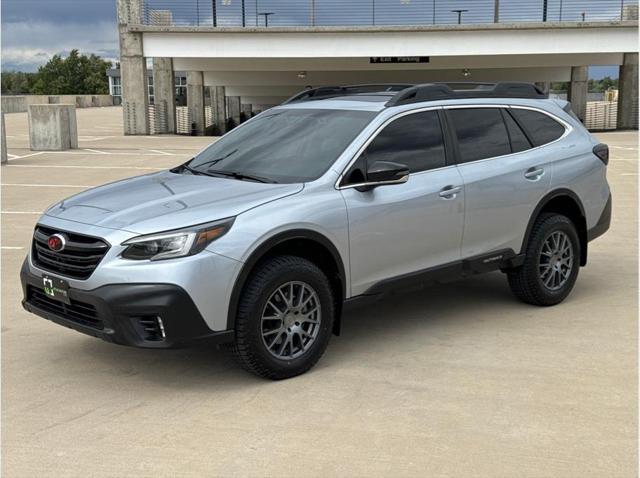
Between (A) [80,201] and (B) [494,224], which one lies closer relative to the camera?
(A) [80,201]

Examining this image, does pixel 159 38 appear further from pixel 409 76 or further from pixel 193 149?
pixel 409 76

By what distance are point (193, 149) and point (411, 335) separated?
64.3ft

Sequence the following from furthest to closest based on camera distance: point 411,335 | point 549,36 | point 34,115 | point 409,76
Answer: point 409,76 → point 549,36 → point 34,115 → point 411,335

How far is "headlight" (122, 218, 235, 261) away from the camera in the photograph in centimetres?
439

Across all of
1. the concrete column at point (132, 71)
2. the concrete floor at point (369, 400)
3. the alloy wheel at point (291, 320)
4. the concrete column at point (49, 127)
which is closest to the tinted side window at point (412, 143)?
the alloy wheel at point (291, 320)

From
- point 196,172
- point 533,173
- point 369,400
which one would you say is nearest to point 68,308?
point 196,172

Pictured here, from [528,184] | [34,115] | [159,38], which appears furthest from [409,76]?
[528,184]

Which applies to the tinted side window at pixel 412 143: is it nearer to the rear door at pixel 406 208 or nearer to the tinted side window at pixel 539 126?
the rear door at pixel 406 208

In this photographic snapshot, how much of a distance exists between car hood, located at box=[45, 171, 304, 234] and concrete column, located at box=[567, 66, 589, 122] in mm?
41012

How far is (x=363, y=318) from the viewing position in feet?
20.6

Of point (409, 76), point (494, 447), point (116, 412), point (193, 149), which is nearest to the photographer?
point (494, 447)

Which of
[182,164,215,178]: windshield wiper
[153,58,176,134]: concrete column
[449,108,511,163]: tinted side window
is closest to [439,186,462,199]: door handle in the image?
[449,108,511,163]: tinted side window

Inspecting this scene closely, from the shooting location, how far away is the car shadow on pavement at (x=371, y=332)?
501 cm

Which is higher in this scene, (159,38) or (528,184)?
(159,38)
